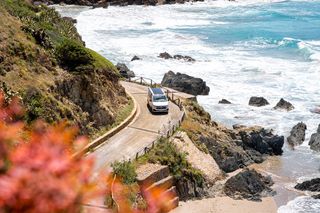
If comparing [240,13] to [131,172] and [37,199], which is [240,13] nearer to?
[131,172]

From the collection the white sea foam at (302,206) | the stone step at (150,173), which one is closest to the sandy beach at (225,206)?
the white sea foam at (302,206)

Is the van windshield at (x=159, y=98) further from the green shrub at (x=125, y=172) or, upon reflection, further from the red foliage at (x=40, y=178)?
the red foliage at (x=40, y=178)

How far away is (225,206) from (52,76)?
10.9 m

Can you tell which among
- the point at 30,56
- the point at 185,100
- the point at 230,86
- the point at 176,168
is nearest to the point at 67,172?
the point at 176,168

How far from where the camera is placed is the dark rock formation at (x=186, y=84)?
5319cm

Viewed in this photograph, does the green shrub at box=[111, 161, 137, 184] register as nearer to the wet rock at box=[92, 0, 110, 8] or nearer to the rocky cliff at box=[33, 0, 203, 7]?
the wet rock at box=[92, 0, 110, 8]

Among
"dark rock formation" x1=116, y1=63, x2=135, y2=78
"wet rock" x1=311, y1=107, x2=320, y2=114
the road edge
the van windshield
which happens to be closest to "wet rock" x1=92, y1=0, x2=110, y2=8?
"dark rock formation" x1=116, y1=63, x2=135, y2=78

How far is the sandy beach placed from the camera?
26359 mm

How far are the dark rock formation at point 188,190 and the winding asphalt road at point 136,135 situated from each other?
268cm

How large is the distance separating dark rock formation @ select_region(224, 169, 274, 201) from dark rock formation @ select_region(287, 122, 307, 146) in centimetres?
1130

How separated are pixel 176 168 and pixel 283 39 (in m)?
61.1

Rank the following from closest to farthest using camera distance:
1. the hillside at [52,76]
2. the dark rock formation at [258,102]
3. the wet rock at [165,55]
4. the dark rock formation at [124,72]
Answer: the hillside at [52,76] → the dark rock formation at [124,72] → the dark rock formation at [258,102] → the wet rock at [165,55]

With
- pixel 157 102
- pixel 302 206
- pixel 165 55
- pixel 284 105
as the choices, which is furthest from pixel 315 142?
pixel 165 55

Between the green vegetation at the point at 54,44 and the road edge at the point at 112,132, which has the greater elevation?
the green vegetation at the point at 54,44
